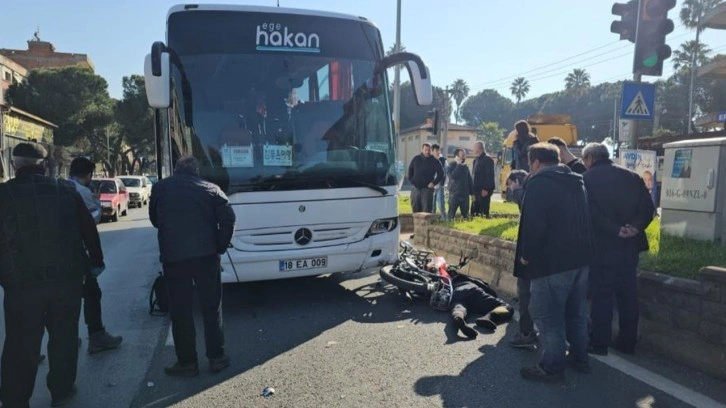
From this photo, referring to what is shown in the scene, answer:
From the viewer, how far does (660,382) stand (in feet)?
13.4

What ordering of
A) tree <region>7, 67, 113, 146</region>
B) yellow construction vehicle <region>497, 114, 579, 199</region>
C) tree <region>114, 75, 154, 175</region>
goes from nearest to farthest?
1. yellow construction vehicle <region>497, 114, 579, 199</region>
2. tree <region>7, 67, 113, 146</region>
3. tree <region>114, 75, 154, 175</region>

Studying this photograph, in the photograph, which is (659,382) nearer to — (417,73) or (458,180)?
(417,73)

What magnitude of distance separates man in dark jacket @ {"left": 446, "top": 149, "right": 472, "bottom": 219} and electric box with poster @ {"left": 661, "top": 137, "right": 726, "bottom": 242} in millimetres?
4626

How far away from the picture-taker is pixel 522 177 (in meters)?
5.48

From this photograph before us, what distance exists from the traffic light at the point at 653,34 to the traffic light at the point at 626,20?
0.86 ft

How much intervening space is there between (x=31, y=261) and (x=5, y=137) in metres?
33.8

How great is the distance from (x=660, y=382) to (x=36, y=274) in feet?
15.1

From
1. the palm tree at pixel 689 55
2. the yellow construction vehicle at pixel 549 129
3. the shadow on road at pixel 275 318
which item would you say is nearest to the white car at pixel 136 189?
the yellow construction vehicle at pixel 549 129

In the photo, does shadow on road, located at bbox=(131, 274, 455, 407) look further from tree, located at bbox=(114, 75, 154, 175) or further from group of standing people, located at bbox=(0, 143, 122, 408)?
tree, located at bbox=(114, 75, 154, 175)

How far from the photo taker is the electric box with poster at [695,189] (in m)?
6.01

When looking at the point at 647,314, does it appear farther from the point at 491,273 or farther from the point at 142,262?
the point at 142,262

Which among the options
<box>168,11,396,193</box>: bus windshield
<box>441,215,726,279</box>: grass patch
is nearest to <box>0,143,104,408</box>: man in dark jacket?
<box>168,11,396,193</box>: bus windshield

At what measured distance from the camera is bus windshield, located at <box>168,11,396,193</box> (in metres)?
5.89

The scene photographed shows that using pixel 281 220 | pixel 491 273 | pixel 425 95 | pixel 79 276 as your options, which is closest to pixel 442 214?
pixel 491 273
